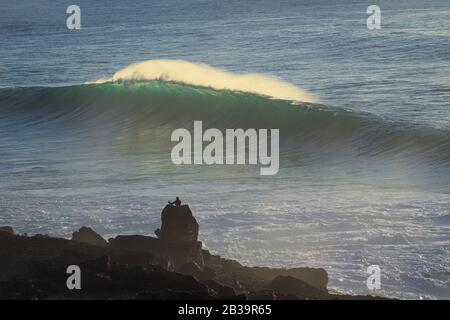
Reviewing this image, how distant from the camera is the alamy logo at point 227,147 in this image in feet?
82.8

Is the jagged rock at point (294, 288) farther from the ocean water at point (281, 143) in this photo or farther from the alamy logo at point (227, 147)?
the alamy logo at point (227, 147)

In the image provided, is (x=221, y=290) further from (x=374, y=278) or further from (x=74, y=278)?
(x=374, y=278)

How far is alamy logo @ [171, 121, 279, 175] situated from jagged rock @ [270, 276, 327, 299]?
36.5ft

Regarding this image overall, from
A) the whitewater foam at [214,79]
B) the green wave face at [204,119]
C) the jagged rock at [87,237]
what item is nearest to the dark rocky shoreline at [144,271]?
the jagged rock at [87,237]

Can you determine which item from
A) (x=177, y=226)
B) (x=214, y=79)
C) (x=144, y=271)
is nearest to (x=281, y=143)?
(x=214, y=79)

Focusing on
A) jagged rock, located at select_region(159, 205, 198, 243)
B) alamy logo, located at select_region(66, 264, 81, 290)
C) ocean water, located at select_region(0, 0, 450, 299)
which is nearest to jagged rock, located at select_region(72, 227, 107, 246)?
Result: jagged rock, located at select_region(159, 205, 198, 243)

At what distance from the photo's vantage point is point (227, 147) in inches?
1097

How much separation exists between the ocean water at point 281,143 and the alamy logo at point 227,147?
40 cm

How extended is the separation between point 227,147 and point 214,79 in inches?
477

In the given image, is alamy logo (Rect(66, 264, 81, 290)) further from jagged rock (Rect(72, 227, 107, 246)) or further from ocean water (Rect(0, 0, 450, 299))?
ocean water (Rect(0, 0, 450, 299))

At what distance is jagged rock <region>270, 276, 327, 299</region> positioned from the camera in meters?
12.4

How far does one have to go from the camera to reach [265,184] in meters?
22.2
